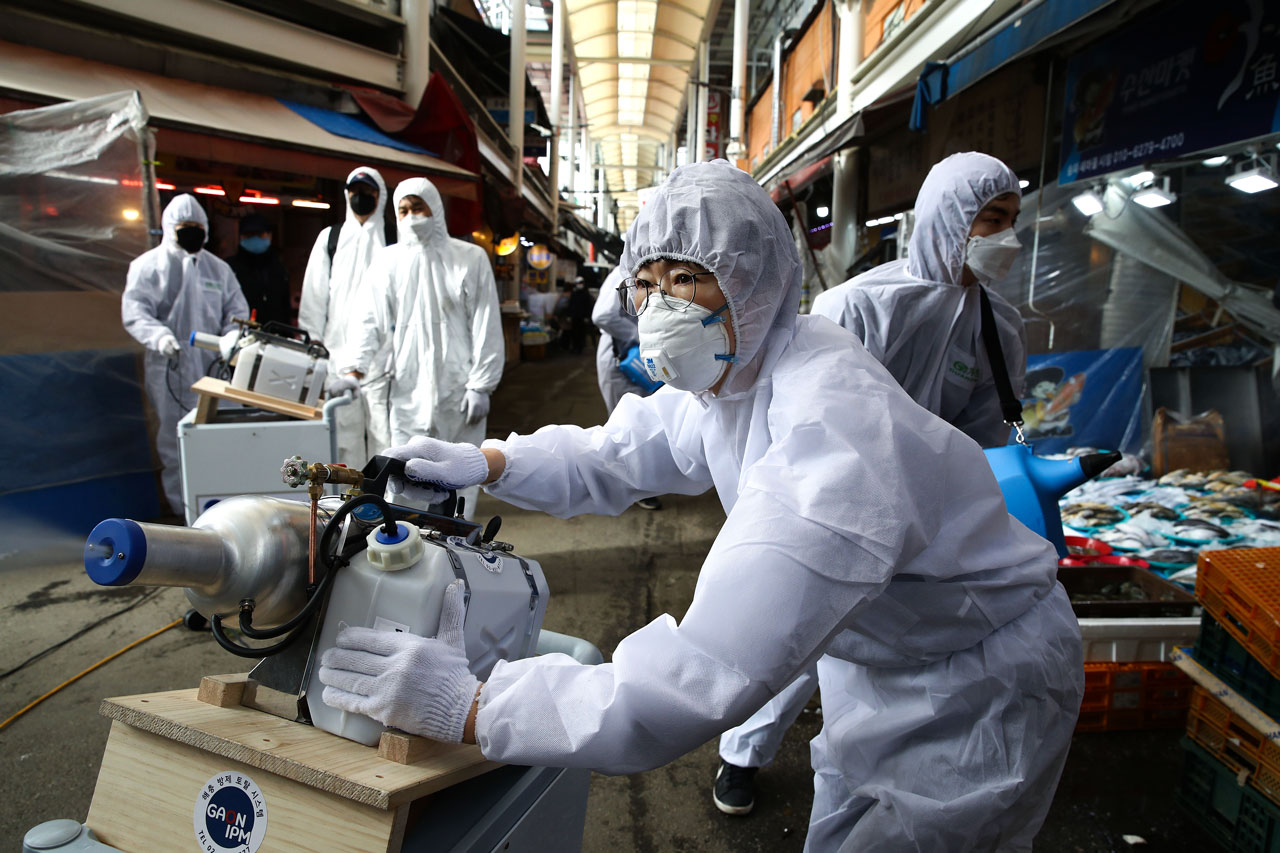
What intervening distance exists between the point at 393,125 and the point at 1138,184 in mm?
5992

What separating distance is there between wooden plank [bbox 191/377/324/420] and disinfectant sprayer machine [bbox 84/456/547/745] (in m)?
2.03

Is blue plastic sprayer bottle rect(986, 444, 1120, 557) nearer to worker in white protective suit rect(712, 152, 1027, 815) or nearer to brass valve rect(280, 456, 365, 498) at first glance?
worker in white protective suit rect(712, 152, 1027, 815)

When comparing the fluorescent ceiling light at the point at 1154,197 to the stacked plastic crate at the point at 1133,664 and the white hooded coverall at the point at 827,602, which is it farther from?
the white hooded coverall at the point at 827,602

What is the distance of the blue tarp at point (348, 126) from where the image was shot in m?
6.06

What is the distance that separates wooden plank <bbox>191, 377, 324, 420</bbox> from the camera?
2.78 meters

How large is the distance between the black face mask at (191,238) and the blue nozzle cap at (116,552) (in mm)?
4352

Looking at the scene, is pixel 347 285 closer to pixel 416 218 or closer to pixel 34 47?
pixel 416 218

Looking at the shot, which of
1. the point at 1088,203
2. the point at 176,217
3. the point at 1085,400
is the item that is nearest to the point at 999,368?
the point at 1085,400

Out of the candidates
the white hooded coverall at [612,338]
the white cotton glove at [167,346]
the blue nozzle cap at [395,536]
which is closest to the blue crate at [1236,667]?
the blue nozzle cap at [395,536]

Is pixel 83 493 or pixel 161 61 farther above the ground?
pixel 161 61

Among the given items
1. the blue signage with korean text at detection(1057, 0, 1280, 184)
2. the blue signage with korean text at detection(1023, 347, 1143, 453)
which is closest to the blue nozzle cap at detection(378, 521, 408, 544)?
the blue signage with korean text at detection(1057, 0, 1280, 184)

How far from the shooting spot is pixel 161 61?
5.70 meters

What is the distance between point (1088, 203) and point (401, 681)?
17.1 feet

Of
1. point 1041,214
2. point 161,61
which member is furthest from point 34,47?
point 1041,214
